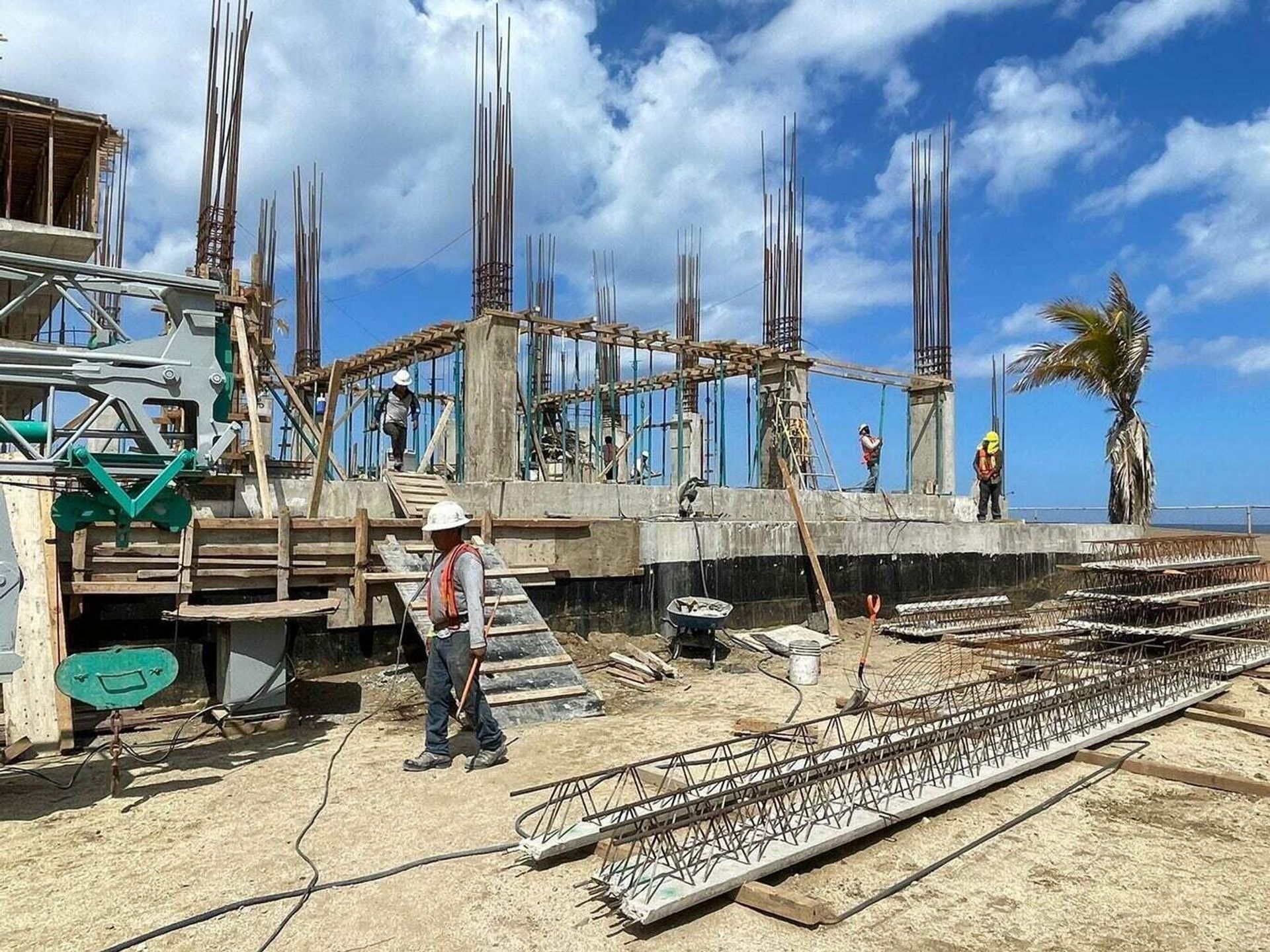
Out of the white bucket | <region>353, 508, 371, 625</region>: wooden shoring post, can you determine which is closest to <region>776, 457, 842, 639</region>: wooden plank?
the white bucket

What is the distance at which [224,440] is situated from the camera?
602 centimetres

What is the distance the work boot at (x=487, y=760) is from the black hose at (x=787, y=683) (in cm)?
277

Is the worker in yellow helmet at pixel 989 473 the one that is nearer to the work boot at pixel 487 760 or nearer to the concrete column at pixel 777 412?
the concrete column at pixel 777 412

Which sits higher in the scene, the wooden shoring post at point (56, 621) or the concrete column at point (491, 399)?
the concrete column at point (491, 399)

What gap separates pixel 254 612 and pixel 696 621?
209 inches

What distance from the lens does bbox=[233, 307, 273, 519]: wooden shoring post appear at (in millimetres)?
10031

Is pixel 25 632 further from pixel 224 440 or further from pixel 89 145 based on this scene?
pixel 89 145

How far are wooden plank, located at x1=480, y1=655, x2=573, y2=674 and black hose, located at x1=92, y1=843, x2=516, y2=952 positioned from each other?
3146mm

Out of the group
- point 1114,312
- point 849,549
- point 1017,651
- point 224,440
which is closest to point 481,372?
point 849,549

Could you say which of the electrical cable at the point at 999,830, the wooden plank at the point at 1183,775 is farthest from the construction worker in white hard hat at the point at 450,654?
the wooden plank at the point at 1183,775

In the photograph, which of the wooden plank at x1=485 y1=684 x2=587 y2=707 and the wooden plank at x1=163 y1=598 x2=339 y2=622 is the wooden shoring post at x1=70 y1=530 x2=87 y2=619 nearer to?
the wooden plank at x1=163 y1=598 x2=339 y2=622

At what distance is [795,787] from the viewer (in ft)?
16.2

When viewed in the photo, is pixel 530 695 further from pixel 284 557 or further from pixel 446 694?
pixel 284 557

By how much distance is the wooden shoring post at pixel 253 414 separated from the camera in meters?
10.0
